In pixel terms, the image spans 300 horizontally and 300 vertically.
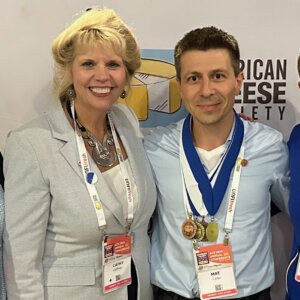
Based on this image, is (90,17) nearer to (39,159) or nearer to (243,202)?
(39,159)

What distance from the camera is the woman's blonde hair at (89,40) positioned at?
1625 mm

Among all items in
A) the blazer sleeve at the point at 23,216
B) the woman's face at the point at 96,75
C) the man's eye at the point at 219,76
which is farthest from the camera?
the man's eye at the point at 219,76

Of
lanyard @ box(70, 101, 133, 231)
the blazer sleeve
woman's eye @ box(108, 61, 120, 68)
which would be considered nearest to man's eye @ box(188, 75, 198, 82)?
woman's eye @ box(108, 61, 120, 68)

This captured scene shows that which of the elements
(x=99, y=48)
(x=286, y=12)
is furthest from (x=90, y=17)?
(x=286, y=12)

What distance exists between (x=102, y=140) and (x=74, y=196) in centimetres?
28

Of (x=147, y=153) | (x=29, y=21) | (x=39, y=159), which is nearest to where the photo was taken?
(x=39, y=159)

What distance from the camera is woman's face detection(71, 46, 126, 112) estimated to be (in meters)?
1.62

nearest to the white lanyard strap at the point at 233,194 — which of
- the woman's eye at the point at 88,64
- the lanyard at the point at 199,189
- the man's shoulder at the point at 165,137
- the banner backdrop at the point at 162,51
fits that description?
the lanyard at the point at 199,189

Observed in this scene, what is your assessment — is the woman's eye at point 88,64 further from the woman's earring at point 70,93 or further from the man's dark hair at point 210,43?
the man's dark hair at point 210,43

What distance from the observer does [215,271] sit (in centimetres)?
169

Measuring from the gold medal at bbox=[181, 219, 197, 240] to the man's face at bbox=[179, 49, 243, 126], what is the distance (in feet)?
1.14

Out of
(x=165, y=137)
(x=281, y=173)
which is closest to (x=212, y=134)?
(x=165, y=137)

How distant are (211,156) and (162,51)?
0.55 meters

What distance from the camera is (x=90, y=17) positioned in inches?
65.3
